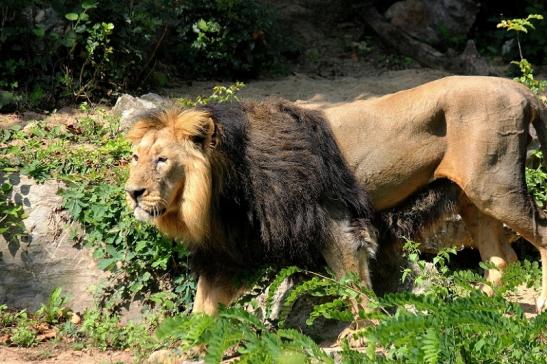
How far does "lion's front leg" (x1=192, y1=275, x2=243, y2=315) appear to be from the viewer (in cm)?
585

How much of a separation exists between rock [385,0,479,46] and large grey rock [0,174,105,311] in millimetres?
7020

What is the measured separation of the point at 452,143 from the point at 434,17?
7222 millimetres

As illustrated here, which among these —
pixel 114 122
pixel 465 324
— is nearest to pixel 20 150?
pixel 114 122

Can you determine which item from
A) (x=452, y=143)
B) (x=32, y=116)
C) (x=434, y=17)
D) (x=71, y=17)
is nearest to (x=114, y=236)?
(x=32, y=116)

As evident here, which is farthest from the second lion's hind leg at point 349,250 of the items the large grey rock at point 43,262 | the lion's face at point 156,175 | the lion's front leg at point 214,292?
the large grey rock at point 43,262

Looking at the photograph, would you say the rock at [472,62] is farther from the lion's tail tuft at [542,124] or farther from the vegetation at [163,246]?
the lion's tail tuft at [542,124]

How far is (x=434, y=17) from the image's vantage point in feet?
41.7

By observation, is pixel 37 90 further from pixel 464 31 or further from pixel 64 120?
pixel 464 31

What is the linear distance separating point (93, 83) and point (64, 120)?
71cm

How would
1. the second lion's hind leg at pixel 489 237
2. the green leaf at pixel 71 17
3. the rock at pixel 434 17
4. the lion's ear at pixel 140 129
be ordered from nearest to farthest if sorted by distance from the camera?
the lion's ear at pixel 140 129 → the second lion's hind leg at pixel 489 237 → the green leaf at pixel 71 17 → the rock at pixel 434 17

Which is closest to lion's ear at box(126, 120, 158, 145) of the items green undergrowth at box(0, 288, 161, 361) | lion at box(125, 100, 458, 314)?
lion at box(125, 100, 458, 314)

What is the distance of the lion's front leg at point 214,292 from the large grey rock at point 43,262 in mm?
1183

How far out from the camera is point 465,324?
11.3 feet

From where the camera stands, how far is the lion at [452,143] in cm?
579
